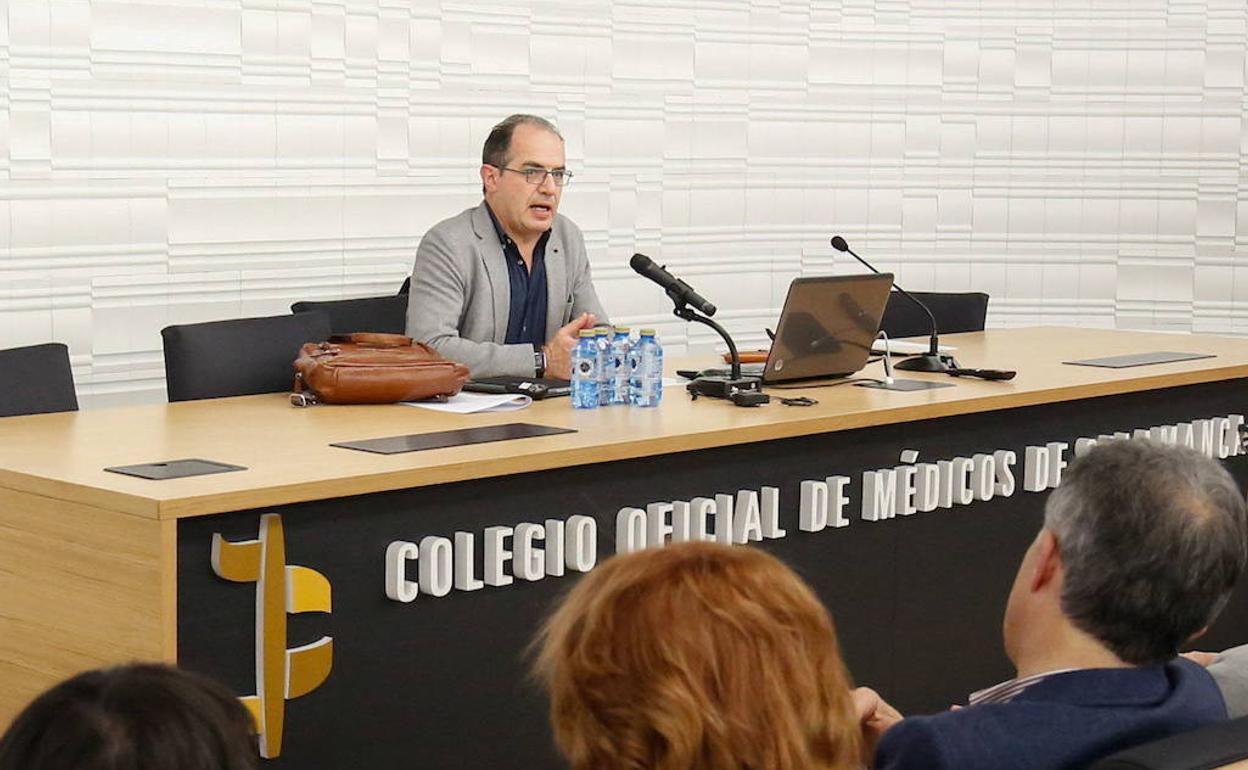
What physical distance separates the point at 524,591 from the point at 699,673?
1929 millimetres

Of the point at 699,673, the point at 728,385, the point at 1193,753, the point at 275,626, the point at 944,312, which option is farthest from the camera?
the point at 944,312

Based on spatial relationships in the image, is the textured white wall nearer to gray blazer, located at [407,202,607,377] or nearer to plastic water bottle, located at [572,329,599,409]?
gray blazer, located at [407,202,607,377]

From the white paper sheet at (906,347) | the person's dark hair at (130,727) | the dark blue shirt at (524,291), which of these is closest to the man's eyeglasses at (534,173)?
the dark blue shirt at (524,291)

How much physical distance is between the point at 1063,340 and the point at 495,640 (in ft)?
9.46

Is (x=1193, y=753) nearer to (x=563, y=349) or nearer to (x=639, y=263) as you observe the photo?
(x=639, y=263)

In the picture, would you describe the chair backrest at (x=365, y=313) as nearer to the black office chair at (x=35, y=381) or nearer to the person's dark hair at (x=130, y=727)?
the black office chair at (x=35, y=381)

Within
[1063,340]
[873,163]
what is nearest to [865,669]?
[1063,340]

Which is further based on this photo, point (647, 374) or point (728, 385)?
point (728, 385)

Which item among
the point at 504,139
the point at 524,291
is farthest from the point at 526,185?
the point at 524,291

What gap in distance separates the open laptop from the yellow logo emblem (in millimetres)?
1521

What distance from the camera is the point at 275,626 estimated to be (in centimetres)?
289

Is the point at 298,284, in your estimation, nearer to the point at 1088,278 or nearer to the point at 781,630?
the point at 1088,278

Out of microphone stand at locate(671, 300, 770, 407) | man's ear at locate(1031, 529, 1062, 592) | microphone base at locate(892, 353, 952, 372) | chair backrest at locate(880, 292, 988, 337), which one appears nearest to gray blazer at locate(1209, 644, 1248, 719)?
man's ear at locate(1031, 529, 1062, 592)

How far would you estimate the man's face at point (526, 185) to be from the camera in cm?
468
